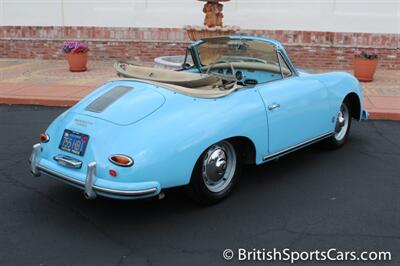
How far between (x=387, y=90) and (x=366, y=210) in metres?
5.92

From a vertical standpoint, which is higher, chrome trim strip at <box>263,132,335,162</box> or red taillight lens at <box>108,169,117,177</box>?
red taillight lens at <box>108,169,117,177</box>

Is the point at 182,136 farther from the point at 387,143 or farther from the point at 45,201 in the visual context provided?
the point at 387,143

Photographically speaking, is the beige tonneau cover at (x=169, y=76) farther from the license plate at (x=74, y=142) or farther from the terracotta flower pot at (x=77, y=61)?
the terracotta flower pot at (x=77, y=61)

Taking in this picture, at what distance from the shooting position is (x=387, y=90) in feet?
30.1

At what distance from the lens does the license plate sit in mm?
3555

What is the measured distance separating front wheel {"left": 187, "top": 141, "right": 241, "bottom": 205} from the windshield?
1236 mm

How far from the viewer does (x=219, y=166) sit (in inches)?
154

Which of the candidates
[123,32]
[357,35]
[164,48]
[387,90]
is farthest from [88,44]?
[387,90]

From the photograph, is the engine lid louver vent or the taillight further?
the engine lid louver vent

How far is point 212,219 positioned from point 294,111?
140 cm

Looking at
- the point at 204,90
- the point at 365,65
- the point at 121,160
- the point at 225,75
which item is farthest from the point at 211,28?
the point at 121,160

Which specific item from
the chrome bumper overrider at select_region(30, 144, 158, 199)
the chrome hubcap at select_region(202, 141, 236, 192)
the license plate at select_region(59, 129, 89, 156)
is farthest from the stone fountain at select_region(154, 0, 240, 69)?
the chrome bumper overrider at select_region(30, 144, 158, 199)

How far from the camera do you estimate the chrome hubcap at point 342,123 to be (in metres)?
5.43

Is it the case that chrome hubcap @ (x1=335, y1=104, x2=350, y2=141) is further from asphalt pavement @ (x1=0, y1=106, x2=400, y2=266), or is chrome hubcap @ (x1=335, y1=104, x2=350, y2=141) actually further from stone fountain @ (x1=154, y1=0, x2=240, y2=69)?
stone fountain @ (x1=154, y1=0, x2=240, y2=69)
